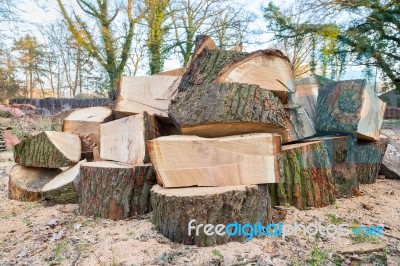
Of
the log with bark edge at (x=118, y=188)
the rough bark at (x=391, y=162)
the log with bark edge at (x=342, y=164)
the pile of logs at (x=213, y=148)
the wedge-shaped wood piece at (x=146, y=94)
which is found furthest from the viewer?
the rough bark at (x=391, y=162)

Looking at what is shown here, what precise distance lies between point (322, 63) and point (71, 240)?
343 inches

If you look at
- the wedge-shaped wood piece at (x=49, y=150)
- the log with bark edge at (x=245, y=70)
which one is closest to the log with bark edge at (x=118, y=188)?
the wedge-shaped wood piece at (x=49, y=150)

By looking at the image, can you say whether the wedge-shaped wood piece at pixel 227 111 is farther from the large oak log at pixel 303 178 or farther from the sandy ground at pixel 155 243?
the sandy ground at pixel 155 243

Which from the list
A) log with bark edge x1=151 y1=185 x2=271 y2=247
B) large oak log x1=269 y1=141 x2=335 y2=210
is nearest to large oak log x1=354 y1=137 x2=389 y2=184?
large oak log x1=269 y1=141 x2=335 y2=210

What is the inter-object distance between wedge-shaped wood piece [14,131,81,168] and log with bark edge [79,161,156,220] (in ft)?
1.95

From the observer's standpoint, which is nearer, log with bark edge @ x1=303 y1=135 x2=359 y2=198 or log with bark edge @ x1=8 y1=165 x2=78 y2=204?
log with bark edge @ x1=303 y1=135 x2=359 y2=198

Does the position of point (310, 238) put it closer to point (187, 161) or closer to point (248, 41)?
point (187, 161)

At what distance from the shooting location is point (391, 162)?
328cm

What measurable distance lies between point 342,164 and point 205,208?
1382mm

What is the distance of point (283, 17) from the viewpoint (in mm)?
9688

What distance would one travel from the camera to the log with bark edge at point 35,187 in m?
2.61

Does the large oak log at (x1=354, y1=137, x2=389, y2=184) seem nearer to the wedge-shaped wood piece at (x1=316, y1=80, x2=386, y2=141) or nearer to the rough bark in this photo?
the wedge-shaped wood piece at (x1=316, y1=80, x2=386, y2=141)

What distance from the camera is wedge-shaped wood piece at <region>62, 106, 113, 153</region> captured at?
308cm

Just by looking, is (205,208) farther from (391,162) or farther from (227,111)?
(391,162)
